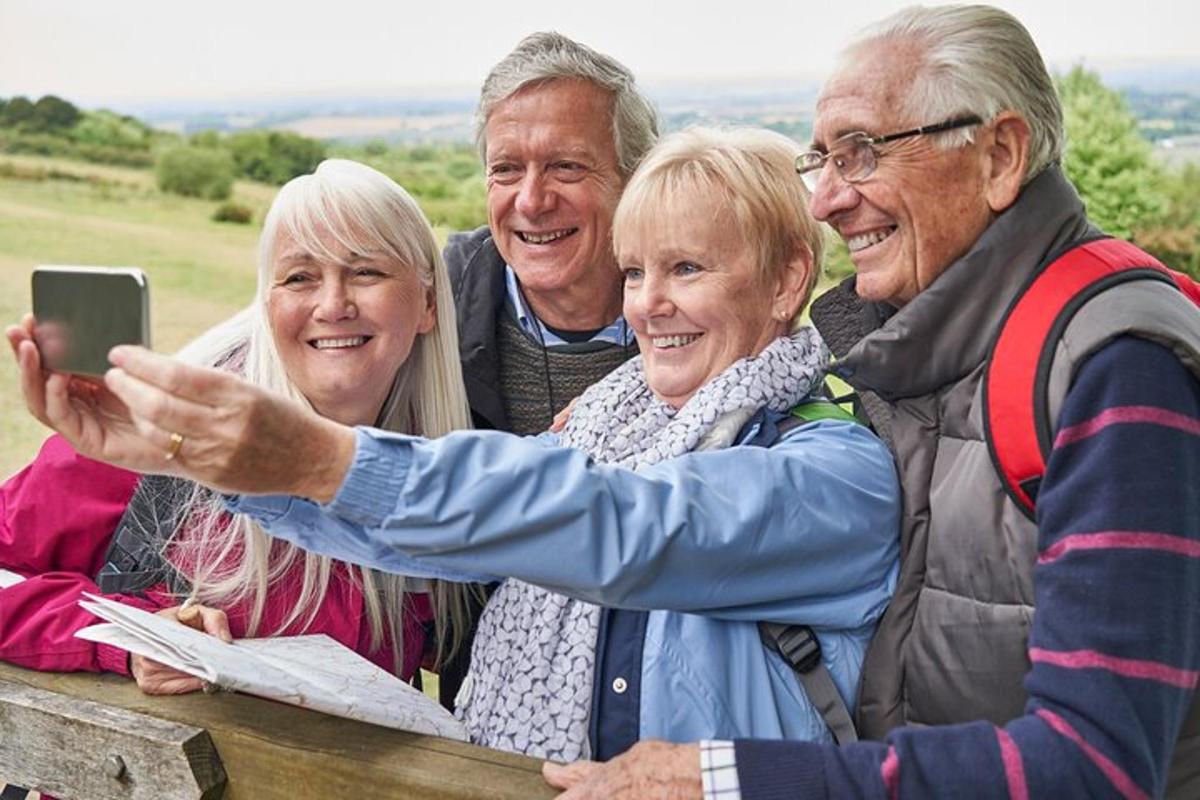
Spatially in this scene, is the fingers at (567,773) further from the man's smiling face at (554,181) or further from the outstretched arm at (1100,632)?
the man's smiling face at (554,181)

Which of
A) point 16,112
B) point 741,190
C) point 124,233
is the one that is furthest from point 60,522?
point 16,112

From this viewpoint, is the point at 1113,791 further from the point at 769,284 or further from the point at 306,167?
the point at 306,167

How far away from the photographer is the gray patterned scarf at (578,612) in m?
1.40

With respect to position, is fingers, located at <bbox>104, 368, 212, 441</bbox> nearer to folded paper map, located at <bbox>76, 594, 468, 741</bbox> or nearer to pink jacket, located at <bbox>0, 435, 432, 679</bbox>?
folded paper map, located at <bbox>76, 594, 468, 741</bbox>

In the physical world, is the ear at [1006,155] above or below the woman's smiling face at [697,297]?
above

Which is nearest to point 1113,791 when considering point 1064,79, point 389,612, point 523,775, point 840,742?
point 840,742

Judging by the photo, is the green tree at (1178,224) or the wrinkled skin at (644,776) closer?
the wrinkled skin at (644,776)

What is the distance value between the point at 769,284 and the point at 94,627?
78cm

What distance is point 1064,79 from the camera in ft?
26.5

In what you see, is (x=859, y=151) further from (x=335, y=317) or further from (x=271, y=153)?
(x=271, y=153)

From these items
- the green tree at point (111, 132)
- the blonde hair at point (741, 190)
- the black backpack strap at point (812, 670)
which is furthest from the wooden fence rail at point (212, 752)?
the green tree at point (111, 132)

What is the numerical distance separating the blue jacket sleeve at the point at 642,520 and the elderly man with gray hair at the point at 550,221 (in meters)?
0.72

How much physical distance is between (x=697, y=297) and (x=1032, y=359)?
419 millimetres

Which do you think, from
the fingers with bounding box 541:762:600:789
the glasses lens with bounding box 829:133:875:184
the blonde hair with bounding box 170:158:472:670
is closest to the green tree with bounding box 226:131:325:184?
the blonde hair with bounding box 170:158:472:670
